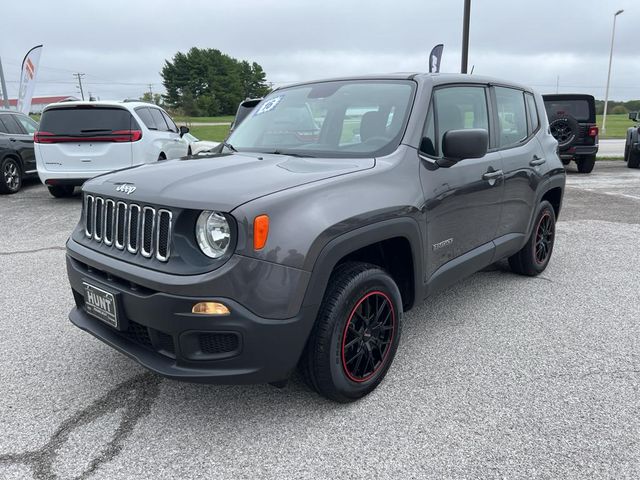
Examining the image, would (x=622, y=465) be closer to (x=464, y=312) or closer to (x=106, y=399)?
(x=464, y=312)

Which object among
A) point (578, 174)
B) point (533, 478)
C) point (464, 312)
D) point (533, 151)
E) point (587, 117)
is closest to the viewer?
point (533, 478)

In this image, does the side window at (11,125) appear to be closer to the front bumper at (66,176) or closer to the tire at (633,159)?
the front bumper at (66,176)

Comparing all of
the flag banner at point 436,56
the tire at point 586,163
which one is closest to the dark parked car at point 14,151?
the flag banner at point 436,56

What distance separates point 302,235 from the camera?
2320 millimetres

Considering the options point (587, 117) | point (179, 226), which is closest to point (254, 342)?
point (179, 226)

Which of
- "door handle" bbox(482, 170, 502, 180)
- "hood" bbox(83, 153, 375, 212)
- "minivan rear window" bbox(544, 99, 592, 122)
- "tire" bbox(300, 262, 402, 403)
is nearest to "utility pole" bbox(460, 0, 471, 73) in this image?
"minivan rear window" bbox(544, 99, 592, 122)

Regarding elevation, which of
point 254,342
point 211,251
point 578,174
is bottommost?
point 578,174

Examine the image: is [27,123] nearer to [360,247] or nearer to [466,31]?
[360,247]

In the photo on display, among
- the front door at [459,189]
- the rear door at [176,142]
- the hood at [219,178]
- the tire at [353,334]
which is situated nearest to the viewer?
the hood at [219,178]

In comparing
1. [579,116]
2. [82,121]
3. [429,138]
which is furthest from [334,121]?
[579,116]

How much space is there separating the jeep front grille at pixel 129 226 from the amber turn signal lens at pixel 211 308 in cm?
29

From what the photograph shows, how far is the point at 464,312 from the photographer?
4.05 meters

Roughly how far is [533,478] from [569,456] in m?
0.26

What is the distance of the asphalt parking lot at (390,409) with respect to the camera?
7.59 feet
